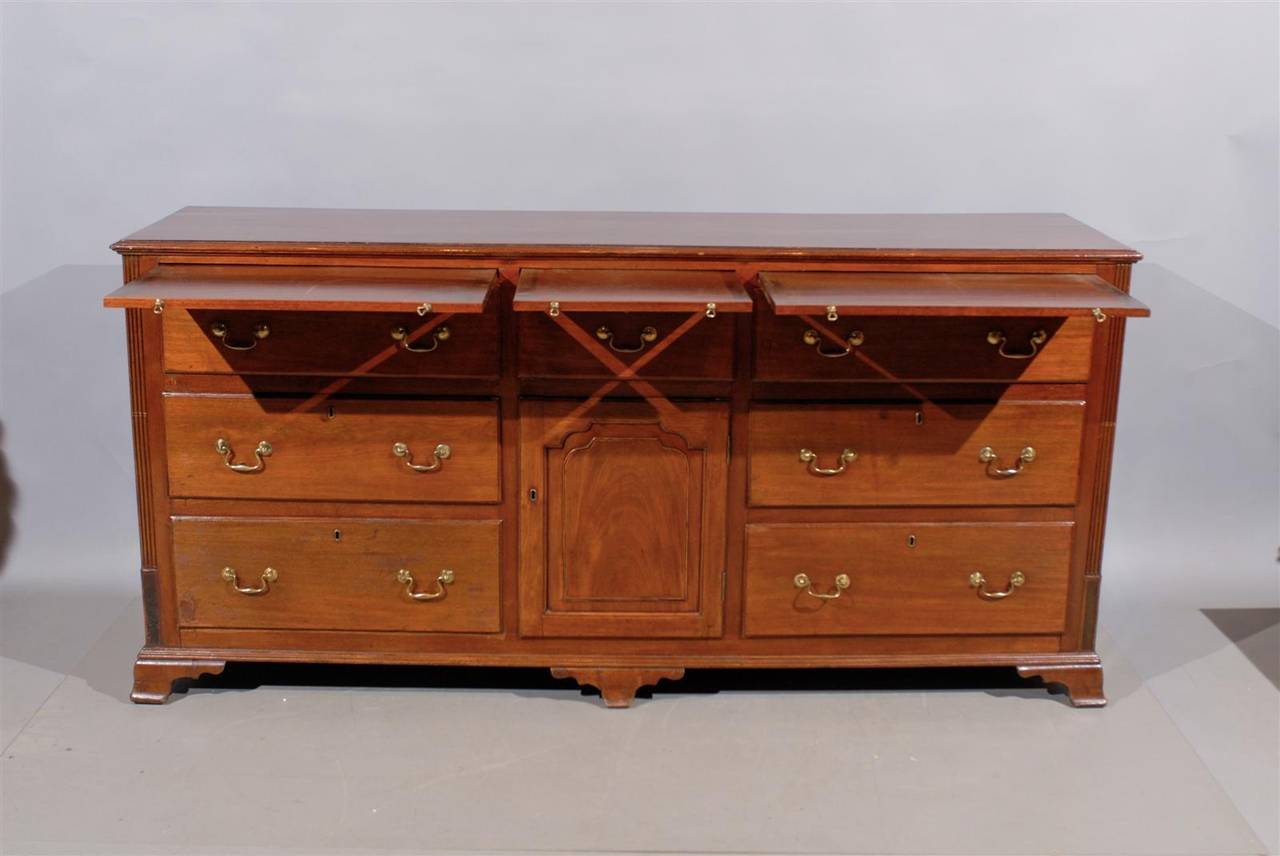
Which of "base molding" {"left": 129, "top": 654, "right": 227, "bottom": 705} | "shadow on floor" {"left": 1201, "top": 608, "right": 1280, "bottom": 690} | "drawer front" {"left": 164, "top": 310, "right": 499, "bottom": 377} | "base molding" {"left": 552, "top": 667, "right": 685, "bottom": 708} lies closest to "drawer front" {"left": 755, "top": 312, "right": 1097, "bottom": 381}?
"drawer front" {"left": 164, "top": 310, "right": 499, "bottom": 377}

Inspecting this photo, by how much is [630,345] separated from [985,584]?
947 millimetres

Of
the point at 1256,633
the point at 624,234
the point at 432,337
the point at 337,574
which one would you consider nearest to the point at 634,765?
the point at 337,574

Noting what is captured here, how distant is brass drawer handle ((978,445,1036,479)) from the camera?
358 centimetres

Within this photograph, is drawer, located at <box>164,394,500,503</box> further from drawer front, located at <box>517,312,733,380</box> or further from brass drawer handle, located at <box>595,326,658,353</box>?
brass drawer handle, located at <box>595,326,658,353</box>

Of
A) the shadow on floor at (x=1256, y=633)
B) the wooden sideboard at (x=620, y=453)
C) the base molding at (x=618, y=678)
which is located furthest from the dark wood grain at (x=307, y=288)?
the shadow on floor at (x=1256, y=633)

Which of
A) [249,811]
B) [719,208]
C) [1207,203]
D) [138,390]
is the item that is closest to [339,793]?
[249,811]

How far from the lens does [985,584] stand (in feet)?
12.1

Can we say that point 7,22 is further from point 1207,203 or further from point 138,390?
point 1207,203

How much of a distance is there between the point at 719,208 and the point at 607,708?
4.51 feet

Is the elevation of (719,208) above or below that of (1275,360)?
above

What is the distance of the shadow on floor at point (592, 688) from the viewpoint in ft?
12.5

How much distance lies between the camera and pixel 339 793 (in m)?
3.36

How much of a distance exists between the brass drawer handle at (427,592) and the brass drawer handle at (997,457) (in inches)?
46.2

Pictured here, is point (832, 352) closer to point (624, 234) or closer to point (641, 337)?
point (641, 337)
